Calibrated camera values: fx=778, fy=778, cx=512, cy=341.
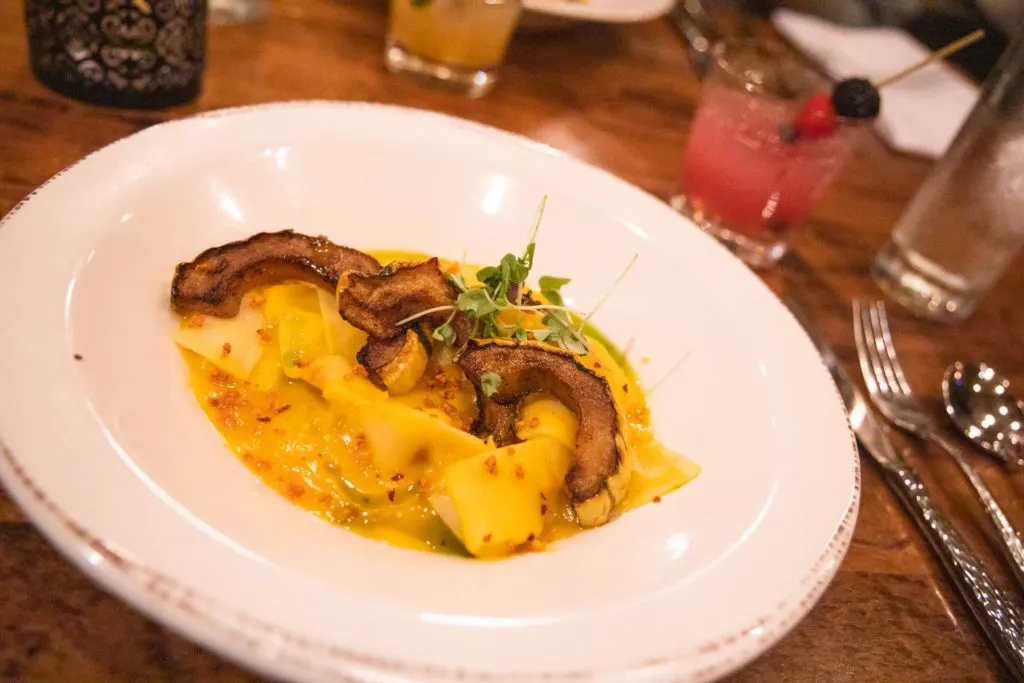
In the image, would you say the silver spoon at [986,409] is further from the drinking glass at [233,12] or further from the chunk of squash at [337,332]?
the drinking glass at [233,12]

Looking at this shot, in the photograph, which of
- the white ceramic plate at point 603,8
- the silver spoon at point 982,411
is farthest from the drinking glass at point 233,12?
the silver spoon at point 982,411

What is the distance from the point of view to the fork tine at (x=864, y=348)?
7.30 ft

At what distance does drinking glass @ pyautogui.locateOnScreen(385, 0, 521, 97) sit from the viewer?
269 centimetres

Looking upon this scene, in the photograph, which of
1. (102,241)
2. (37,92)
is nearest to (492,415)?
(102,241)

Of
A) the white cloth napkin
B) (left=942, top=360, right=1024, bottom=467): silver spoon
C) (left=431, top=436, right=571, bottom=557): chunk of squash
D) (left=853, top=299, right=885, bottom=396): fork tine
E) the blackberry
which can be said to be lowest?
(left=853, top=299, right=885, bottom=396): fork tine

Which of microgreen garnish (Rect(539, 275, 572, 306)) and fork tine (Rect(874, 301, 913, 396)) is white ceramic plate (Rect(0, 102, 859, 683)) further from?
fork tine (Rect(874, 301, 913, 396))

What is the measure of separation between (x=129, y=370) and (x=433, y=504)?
593 millimetres

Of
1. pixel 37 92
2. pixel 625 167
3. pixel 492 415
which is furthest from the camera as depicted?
pixel 625 167

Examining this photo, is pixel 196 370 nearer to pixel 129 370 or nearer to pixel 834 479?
pixel 129 370

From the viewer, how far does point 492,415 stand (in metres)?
1.60

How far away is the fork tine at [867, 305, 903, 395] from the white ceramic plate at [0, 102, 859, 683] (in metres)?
0.57

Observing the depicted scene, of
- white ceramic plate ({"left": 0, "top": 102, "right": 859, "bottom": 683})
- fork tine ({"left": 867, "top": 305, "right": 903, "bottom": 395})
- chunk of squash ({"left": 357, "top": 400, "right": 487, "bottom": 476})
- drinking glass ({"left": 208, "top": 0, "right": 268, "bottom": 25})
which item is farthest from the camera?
drinking glass ({"left": 208, "top": 0, "right": 268, "bottom": 25})

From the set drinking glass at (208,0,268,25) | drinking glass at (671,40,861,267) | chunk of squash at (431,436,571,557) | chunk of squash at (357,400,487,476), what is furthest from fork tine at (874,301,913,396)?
drinking glass at (208,0,268,25)

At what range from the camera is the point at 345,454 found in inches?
59.5
